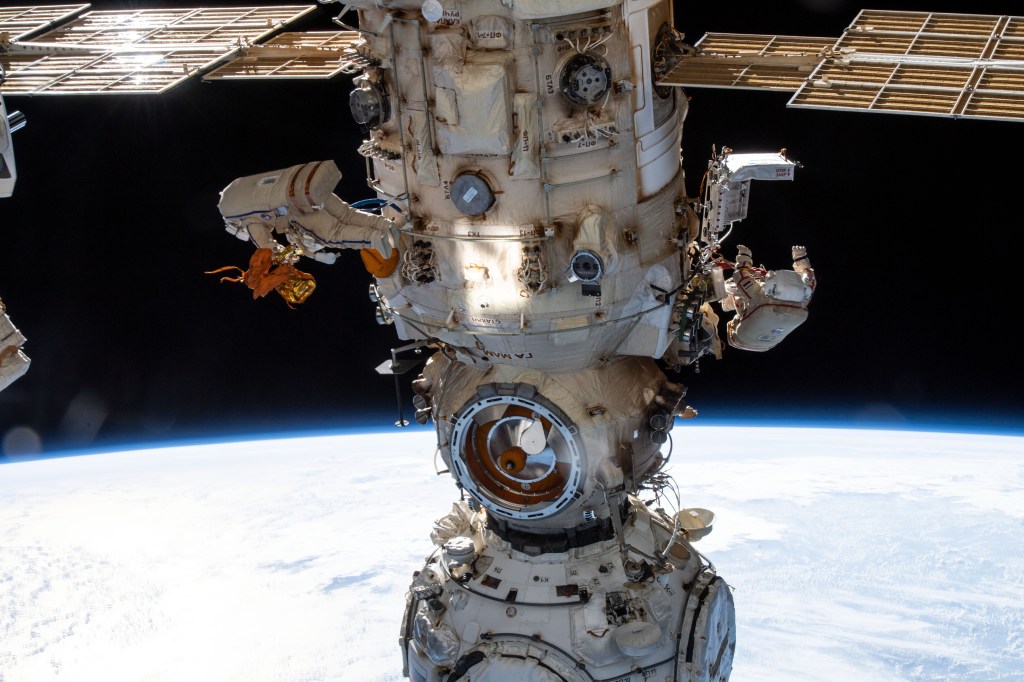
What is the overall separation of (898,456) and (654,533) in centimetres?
1390

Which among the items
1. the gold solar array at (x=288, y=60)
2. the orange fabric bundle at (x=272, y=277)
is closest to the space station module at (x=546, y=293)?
the orange fabric bundle at (x=272, y=277)

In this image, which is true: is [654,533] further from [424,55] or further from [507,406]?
[424,55]

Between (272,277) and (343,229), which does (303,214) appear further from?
(272,277)

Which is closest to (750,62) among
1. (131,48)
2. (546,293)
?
(546,293)

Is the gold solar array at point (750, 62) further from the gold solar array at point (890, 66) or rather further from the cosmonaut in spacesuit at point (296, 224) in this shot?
the cosmonaut in spacesuit at point (296, 224)

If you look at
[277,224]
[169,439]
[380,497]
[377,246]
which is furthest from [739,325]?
[380,497]

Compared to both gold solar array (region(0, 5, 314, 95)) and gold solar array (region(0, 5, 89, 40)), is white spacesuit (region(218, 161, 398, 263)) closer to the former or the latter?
gold solar array (region(0, 5, 314, 95))

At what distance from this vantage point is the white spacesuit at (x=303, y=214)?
240 inches

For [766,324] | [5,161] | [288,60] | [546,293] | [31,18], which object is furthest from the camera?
[31,18]

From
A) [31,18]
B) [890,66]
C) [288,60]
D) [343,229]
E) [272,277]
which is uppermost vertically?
[31,18]

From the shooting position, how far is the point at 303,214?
6199mm

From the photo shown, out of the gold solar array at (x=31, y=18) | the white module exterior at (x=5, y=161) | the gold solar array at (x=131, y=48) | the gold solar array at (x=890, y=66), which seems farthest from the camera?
the gold solar array at (x=31, y=18)

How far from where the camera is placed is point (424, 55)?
19.1 ft

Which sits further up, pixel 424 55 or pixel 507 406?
pixel 424 55
